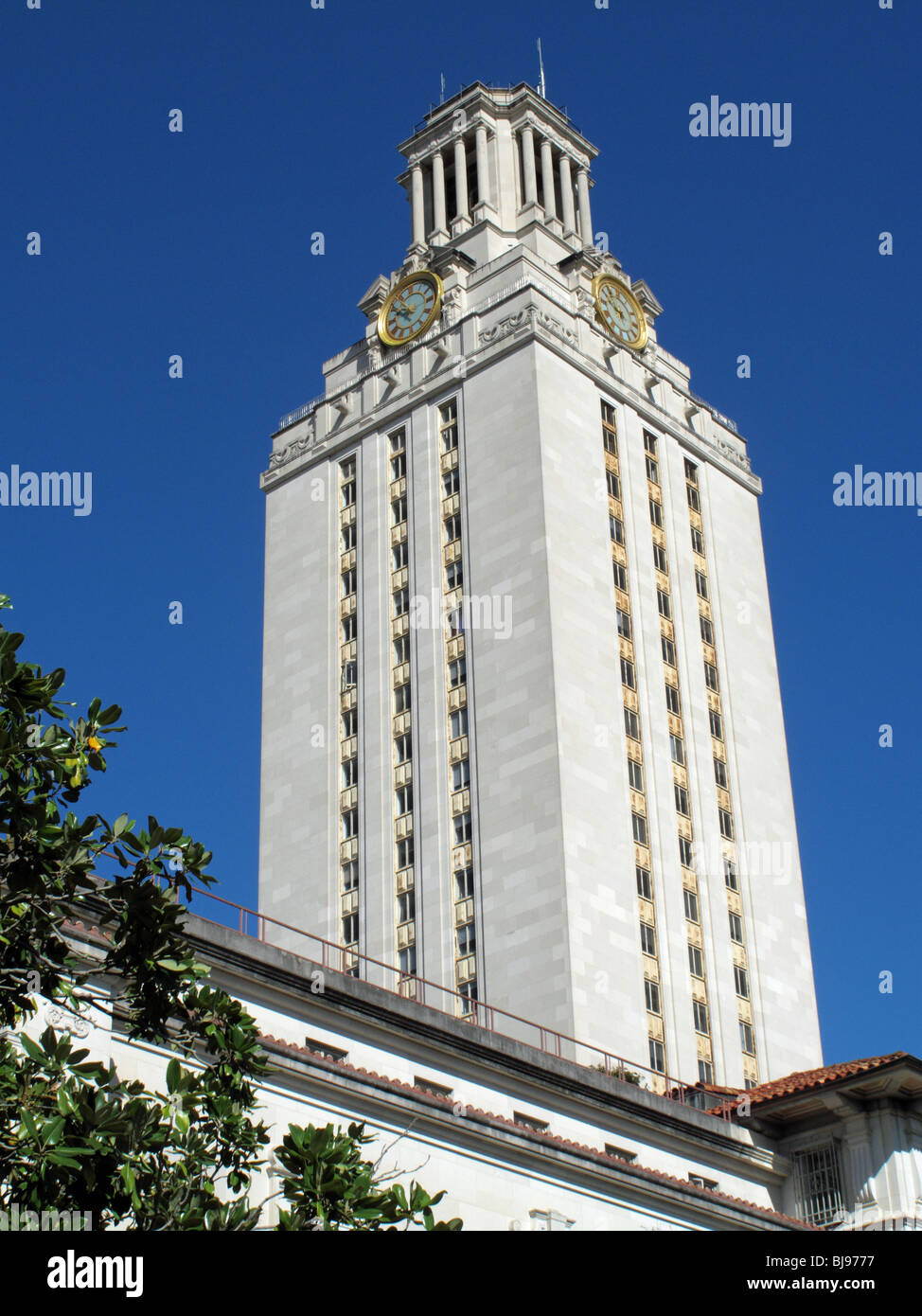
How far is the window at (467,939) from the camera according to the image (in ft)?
227

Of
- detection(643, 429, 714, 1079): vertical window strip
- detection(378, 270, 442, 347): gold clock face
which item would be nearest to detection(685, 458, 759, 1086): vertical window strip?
detection(643, 429, 714, 1079): vertical window strip

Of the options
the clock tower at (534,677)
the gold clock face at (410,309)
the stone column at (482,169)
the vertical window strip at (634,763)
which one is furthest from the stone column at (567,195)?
the vertical window strip at (634,763)

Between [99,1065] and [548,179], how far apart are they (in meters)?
83.5

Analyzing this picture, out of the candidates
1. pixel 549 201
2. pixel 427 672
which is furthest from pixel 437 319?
pixel 427 672

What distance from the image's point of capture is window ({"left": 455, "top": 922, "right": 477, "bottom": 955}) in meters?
69.2

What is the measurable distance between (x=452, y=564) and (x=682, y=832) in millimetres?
15863

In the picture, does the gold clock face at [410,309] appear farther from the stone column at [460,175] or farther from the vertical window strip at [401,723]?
the stone column at [460,175]

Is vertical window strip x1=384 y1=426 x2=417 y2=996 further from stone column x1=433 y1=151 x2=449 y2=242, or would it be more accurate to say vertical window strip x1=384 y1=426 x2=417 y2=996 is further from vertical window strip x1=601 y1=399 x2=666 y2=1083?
stone column x1=433 y1=151 x2=449 y2=242

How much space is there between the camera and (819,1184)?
4447 cm

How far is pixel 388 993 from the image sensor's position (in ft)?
127

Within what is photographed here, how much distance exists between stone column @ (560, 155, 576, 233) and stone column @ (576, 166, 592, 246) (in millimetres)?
484

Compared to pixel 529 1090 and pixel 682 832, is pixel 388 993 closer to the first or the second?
pixel 529 1090

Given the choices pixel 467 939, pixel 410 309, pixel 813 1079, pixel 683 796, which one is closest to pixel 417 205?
pixel 410 309

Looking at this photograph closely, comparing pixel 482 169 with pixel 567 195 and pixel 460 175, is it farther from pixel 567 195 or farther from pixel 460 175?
pixel 567 195
